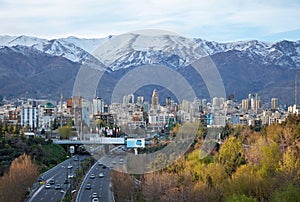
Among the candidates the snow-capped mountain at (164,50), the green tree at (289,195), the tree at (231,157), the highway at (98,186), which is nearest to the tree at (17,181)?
the highway at (98,186)

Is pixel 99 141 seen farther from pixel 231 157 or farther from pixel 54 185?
pixel 231 157

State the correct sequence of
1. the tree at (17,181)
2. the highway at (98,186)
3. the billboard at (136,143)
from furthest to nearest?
the billboard at (136,143), the highway at (98,186), the tree at (17,181)

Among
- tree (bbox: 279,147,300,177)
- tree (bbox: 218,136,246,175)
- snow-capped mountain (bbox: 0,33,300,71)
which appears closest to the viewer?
tree (bbox: 279,147,300,177)

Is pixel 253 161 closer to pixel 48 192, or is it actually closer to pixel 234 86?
pixel 48 192

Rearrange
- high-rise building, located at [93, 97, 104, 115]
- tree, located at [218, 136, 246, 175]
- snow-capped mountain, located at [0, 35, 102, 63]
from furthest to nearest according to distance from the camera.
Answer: snow-capped mountain, located at [0, 35, 102, 63] < high-rise building, located at [93, 97, 104, 115] < tree, located at [218, 136, 246, 175]

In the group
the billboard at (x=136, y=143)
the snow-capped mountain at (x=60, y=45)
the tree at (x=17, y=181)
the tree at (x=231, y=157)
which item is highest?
the snow-capped mountain at (x=60, y=45)

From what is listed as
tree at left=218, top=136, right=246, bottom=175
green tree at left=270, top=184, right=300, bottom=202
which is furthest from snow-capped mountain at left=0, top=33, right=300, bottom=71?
green tree at left=270, top=184, right=300, bottom=202

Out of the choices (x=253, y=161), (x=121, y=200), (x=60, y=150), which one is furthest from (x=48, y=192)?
(x=60, y=150)

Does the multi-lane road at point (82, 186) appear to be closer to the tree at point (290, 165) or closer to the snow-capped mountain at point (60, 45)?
the tree at point (290, 165)

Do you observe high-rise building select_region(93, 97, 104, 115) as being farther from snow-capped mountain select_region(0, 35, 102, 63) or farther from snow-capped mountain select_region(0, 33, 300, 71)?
snow-capped mountain select_region(0, 35, 102, 63)
